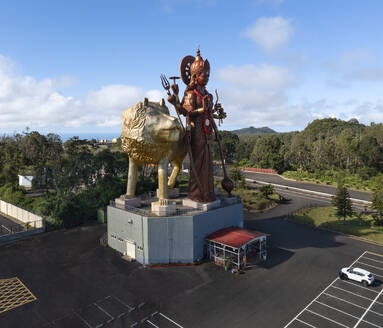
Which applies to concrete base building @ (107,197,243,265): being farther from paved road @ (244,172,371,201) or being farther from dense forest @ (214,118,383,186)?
dense forest @ (214,118,383,186)

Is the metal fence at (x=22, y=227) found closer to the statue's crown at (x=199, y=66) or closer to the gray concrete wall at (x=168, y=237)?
the gray concrete wall at (x=168, y=237)

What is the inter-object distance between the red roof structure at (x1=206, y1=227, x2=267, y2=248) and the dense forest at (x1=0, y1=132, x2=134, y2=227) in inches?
599

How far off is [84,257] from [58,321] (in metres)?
7.18

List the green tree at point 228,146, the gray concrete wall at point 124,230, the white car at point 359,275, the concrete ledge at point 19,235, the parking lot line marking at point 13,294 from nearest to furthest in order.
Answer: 1. the parking lot line marking at point 13,294
2. the white car at point 359,275
3. the gray concrete wall at point 124,230
4. the concrete ledge at point 19,235
5. the green tree at point 228,146

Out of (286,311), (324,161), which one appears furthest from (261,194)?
(324,161)

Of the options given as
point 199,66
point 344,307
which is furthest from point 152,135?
point 344,307

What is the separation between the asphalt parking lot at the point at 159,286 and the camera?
43.3 ft

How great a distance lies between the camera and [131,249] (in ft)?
65.1

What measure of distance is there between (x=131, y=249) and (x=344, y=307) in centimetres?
1351

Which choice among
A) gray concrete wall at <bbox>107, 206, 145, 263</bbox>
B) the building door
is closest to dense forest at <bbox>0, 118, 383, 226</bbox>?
gray concrete wall at <bbox>107, 206, 145, 263</bbox>

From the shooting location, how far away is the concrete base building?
18703 mm

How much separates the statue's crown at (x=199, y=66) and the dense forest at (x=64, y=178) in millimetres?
17666

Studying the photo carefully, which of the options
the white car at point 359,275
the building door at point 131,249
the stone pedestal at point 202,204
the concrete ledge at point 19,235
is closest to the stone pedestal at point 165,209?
the stone pedestal at point 202,204

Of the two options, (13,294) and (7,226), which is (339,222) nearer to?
(13,294)
